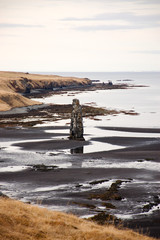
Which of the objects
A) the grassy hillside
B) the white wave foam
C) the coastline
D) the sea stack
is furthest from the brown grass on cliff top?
the grassy hillside

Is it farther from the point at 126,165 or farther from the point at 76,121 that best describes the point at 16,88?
the point at 126,165

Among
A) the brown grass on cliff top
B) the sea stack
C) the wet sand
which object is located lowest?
the wet sand

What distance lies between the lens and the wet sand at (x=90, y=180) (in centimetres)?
2458

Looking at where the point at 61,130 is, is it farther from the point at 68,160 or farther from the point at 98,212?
the point at 98,212

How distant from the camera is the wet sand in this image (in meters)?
24.6

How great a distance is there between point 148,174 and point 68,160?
10.1m

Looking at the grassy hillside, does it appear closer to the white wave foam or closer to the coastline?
the coastline

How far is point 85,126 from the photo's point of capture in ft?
236

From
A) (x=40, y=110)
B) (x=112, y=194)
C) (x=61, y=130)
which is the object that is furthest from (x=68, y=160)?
(x=40, y=110)

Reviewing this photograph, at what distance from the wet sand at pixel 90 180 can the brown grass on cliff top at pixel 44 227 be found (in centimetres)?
380

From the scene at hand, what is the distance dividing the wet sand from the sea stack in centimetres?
163

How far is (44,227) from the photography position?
55.7ft

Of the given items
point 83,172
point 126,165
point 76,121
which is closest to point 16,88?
point 76,121

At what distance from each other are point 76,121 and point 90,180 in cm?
2181
